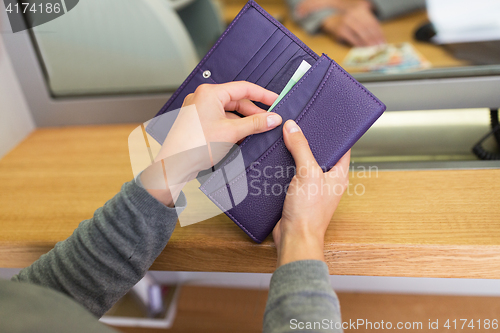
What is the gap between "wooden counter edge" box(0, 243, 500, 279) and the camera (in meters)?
0.44

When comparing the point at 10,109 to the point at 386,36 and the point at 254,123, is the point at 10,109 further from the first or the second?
the point at 386,36

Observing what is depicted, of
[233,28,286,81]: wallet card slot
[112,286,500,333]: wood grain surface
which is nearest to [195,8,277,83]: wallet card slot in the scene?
[233,28,286,81]: wallet card slot

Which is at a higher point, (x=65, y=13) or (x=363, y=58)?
(x=65, y=13)

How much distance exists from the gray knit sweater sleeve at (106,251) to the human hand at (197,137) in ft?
0.08

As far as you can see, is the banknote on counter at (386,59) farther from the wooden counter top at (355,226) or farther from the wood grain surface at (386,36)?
the wooden counter top at (355,226)

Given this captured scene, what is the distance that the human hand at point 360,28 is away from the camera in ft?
2.70

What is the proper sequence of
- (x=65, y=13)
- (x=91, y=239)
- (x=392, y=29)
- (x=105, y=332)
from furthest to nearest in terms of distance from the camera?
(x=392, y=29), (x=65, y=13), (x=91, y=239), (x=105, y=332)

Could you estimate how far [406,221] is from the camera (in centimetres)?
48

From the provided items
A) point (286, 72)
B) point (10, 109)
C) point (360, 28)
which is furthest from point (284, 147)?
point (10, 109)

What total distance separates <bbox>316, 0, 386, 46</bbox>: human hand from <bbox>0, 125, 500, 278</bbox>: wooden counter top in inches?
16.1

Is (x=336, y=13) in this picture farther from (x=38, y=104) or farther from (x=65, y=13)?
(x=38, y=104)

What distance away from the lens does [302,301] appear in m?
0.33

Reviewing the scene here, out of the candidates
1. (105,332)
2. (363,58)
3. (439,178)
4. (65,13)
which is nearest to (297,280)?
(105,332)

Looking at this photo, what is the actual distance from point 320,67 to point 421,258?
0.29 metres
